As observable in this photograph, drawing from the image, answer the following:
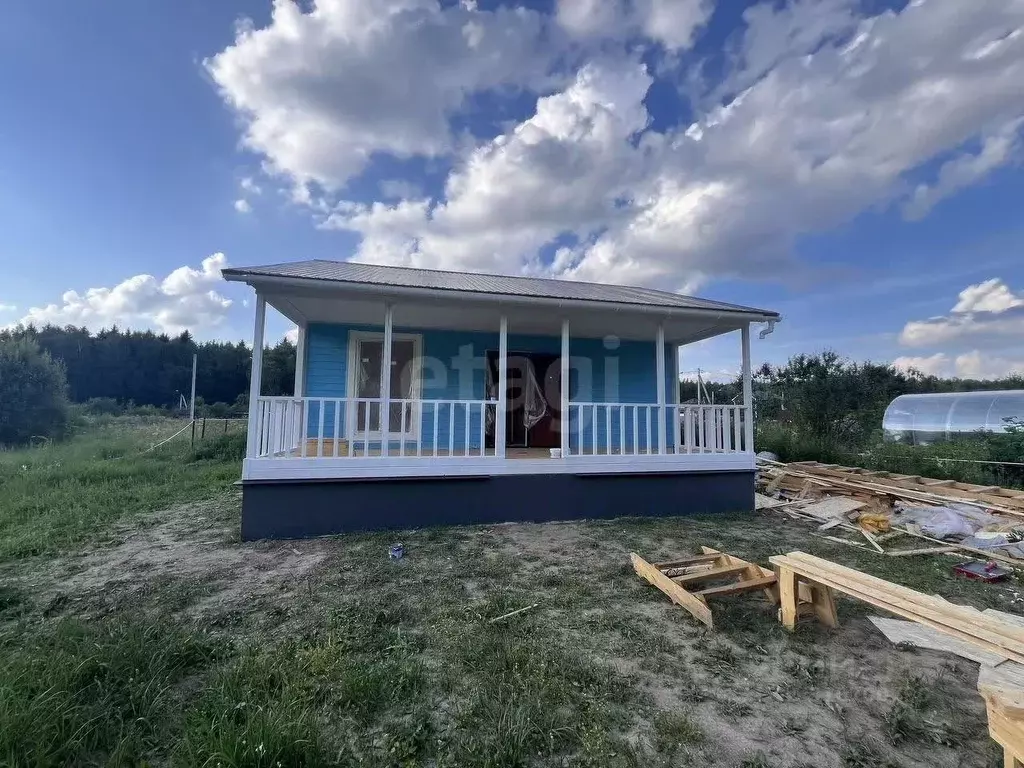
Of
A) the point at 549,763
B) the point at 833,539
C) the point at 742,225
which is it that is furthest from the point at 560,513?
the point at 742,225

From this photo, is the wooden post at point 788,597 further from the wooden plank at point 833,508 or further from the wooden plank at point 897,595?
the wooden plank at point 833,508

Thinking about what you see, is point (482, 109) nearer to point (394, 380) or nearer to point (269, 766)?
point (394, 380)

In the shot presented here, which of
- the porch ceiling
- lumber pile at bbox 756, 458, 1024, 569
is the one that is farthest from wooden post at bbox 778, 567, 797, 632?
the porch ceiling

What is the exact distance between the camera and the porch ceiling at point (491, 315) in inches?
227

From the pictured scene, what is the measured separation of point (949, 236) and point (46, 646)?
57.2ft

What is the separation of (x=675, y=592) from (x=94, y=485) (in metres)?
9.56

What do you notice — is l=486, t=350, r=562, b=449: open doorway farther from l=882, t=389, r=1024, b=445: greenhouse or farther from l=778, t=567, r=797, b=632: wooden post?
l=882, t=389, r=1024, b=445: greenhouse

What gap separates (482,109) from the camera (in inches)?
373

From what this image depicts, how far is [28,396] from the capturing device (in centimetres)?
1622

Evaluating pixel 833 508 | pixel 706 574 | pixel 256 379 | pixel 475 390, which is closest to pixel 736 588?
pixel 706 574

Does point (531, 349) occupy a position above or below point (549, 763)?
above

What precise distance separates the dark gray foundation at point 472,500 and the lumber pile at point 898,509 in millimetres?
1172

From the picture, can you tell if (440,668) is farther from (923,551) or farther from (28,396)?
(28,396)

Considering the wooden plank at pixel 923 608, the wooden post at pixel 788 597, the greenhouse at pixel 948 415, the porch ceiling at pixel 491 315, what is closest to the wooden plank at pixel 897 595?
the wooden plank at pixel 923 608
